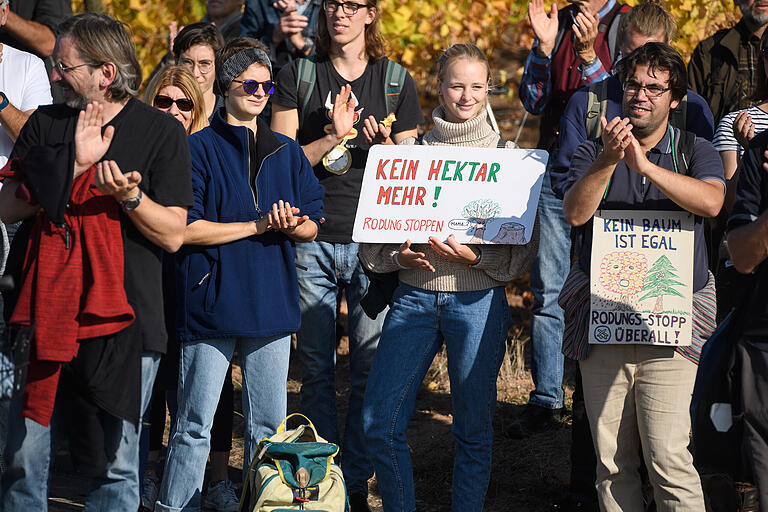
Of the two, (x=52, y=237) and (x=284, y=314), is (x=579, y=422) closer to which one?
(x=284, y=314)

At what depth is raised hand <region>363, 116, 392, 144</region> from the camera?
506 centimetres

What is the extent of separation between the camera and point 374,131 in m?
5.09

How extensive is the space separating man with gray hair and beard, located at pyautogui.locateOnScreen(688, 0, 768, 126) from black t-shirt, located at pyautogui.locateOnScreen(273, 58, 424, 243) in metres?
1.81

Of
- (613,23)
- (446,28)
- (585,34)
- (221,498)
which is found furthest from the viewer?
(446,28)

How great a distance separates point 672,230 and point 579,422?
1165mm

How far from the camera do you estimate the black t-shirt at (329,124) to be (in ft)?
17.2

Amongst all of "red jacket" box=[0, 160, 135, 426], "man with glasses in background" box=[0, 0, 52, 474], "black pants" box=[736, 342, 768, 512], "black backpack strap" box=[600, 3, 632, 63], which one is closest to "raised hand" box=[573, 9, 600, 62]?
"black backpack strap" box=[600, 3, 632, 63]

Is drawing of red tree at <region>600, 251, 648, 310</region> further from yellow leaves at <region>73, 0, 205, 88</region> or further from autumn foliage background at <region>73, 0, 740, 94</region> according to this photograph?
yellow leaves at <region>73, 0, 205, 88</region>

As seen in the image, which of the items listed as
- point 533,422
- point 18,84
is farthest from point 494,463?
point 18,84

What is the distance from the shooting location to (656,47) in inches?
166

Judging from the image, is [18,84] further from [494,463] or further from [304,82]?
[494,463]

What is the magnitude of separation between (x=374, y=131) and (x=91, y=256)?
1886 millimetres

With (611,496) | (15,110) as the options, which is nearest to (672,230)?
(611,496)

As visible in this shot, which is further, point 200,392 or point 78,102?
point 200,392
